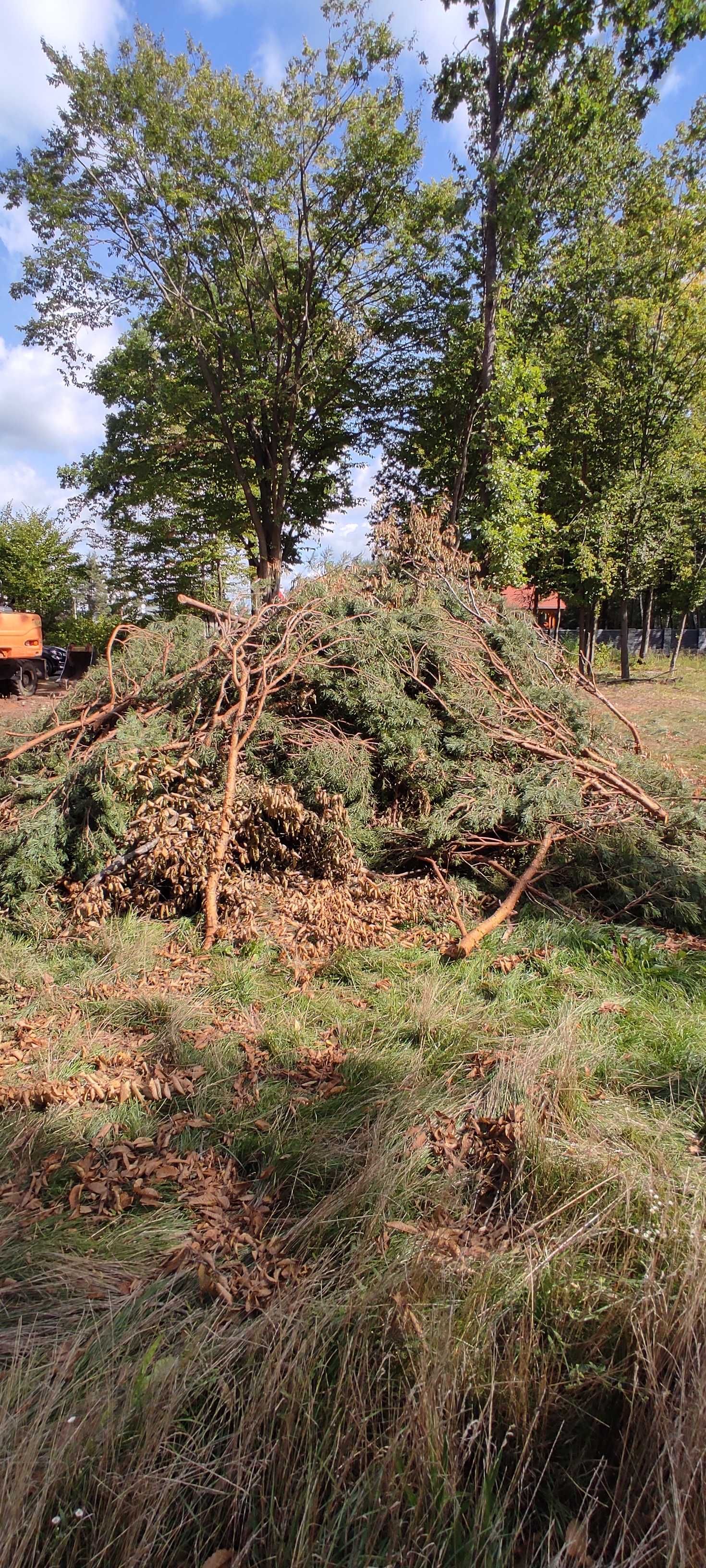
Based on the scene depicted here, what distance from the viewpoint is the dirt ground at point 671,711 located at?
867cm

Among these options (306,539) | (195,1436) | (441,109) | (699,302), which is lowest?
(195,1436)

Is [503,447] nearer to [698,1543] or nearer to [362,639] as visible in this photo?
[362,639]

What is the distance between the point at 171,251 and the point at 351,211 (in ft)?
11.6

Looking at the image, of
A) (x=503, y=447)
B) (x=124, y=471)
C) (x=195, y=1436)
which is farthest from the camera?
(x=124, y=471)

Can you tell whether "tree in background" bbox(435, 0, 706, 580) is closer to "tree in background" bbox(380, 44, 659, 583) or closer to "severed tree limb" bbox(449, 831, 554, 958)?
"tree in background" bbox(380, 44, 659, 583)

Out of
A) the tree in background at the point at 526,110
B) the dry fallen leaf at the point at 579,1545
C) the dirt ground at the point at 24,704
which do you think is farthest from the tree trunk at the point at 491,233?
the dry fallen leaf at the point at 579,1545

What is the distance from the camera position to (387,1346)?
1.93m

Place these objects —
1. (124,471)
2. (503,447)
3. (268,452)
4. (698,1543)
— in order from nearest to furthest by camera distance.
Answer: (698,1543), (503,447), (268,452), (124,471)

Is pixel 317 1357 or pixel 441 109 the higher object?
pixel 441 109

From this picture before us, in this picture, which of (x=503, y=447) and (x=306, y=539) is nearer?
(x=503, y=447)

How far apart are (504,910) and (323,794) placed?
1.31 metres

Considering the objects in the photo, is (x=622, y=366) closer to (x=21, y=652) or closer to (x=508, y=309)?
(x=508, y=309)

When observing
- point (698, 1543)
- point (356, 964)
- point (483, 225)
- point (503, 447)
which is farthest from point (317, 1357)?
point (483, 225)

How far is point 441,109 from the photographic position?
1408 cm
